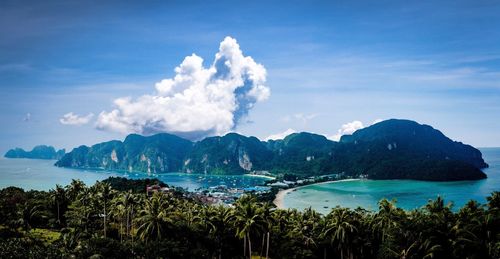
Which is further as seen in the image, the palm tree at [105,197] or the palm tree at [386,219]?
the palm tree at [105,197]

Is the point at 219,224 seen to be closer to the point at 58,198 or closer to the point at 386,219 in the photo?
the point at 386,219

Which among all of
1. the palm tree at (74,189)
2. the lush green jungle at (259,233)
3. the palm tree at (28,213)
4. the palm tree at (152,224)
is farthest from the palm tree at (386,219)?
the palm tree at (74,189)

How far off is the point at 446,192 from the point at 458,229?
539ft

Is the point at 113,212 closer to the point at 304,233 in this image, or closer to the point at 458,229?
the point at 304,233

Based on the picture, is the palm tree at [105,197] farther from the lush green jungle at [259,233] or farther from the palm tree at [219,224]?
the palm tree at [219,224]

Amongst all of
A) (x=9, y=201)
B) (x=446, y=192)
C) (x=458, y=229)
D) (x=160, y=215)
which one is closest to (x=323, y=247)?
(x=458, y=229)

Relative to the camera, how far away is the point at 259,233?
43.4 m

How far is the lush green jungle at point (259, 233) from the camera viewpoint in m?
40.0

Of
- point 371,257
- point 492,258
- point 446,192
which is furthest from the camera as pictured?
point 446,192

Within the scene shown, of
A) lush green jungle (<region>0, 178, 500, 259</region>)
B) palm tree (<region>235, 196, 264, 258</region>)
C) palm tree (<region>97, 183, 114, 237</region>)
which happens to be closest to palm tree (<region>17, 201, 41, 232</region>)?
lush green jungle (<region>0, 178, 500, 259</region>)

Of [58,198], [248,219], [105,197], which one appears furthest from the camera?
[58,198]

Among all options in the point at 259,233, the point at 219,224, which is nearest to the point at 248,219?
the point at 259,233

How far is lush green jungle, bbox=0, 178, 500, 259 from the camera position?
39969 millimetres

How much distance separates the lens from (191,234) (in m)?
49.3
